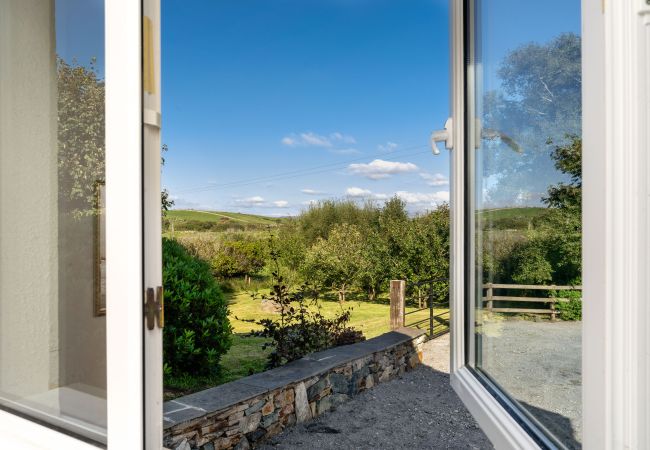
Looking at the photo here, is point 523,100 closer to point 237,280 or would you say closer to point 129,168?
point 129,168

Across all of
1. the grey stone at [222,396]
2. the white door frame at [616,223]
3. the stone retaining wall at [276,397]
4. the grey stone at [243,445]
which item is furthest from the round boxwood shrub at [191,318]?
the white door frame at [616,223]

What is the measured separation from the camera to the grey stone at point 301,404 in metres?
3.14

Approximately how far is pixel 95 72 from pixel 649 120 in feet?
3.63

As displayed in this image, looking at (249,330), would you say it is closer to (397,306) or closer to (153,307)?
(397,306)

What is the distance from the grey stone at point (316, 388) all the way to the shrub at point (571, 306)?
8.60 feet

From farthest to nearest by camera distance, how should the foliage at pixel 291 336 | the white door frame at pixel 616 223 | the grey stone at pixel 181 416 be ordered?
the foliage at pixel 291 336 < the grey stone at pixel 181 416 < the white door frame at pixel 616 223

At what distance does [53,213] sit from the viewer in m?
1.22

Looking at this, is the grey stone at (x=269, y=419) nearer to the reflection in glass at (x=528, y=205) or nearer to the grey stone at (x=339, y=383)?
the grey stone at (x=339, y=383)

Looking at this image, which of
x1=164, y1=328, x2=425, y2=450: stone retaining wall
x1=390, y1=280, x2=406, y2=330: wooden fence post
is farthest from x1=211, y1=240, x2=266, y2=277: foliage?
x1=164, y1=328, x2=425, y2=450: stone retaining wall

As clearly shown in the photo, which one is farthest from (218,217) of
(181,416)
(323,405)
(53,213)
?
(53,213)

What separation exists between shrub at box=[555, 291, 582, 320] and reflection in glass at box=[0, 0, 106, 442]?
97 centimetres

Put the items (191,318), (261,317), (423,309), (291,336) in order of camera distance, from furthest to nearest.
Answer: (261,317) < (423,309) < (291,336) < (191,318)

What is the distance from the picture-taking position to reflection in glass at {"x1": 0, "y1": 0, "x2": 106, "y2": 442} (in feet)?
3.47

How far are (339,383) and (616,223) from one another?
10.8ft
